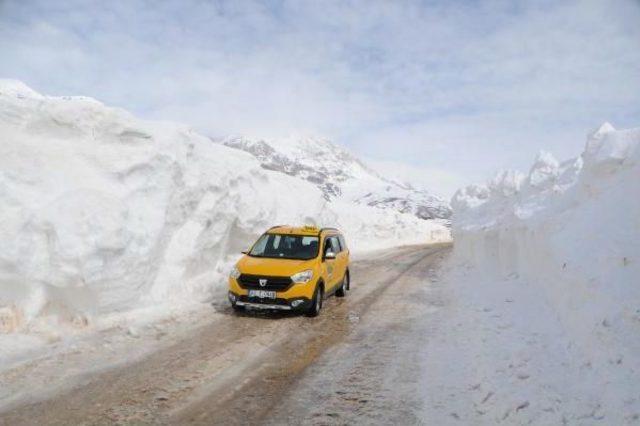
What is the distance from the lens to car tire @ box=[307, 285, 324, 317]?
10.6m

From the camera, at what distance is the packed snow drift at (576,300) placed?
5.26 metres

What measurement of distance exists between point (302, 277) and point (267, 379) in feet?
13.3

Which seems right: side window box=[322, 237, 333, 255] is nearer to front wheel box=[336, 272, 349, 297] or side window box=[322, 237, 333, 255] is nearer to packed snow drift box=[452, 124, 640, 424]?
front wheel box=[336, 272, 349, 297]

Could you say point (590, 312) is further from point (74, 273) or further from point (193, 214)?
point (193, 214)

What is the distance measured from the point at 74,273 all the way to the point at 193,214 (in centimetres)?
516

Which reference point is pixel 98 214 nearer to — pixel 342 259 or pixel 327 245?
pixel 327 245

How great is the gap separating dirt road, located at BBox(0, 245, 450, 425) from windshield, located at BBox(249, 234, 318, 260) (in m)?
1.67

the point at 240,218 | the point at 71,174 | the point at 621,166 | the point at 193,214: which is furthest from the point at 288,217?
the point at 621,166

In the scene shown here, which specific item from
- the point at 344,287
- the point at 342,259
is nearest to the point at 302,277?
the point at 342,259

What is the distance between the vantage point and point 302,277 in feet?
34.7

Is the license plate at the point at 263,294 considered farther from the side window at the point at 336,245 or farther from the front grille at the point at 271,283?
the side window at the point at 336,245

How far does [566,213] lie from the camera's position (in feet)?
36.4

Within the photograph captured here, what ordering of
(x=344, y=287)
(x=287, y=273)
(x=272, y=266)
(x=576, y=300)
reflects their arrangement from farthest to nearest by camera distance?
1. (x=344, y=287)
2. (x=272, y=266)
3. (x=287, y=273)
4. (x=576, y=300)

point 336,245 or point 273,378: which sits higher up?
point 336,245
